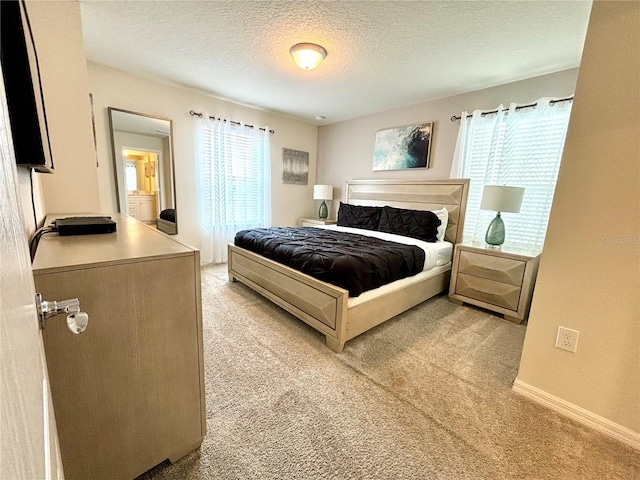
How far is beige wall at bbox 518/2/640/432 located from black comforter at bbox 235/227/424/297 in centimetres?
103

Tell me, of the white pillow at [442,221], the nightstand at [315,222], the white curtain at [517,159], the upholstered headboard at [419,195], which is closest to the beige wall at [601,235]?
the white curtain at [517,159]

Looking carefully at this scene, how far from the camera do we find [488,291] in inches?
105

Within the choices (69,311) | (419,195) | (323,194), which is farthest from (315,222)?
(69,311)

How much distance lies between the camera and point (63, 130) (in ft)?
6.22

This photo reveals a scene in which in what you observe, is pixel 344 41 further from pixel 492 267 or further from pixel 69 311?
pixel 69 311

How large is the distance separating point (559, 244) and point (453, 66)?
207 centimetres

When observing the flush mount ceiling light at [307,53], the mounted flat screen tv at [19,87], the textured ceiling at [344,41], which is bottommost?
the mounted flat screen tv at [19,87]

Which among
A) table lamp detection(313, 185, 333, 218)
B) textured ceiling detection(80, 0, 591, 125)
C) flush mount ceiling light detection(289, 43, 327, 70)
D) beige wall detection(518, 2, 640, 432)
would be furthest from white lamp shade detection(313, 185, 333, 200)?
beige wall detection(518, 2, 640, 432)

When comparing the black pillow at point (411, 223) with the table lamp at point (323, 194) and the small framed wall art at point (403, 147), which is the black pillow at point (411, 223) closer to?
the small framed wall art at point (403, 147)

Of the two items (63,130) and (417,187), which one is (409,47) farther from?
(63,130)

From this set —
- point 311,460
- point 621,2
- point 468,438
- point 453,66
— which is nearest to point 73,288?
point 311,460

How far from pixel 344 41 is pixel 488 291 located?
2590 mm

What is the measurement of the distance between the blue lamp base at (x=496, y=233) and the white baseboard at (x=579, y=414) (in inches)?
60.1

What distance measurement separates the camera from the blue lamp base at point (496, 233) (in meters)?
2.77
